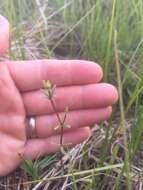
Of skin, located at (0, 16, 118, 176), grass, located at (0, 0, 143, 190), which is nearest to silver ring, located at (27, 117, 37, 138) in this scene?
skin, located at (0, 16, 118, 176)

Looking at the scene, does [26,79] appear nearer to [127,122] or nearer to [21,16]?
[127,122]

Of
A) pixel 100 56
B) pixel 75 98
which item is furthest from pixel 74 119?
pixel 100 56

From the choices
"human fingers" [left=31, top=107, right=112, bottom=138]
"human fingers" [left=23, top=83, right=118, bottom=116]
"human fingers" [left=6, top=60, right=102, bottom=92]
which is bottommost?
"human fingers" [left=31, top=107, right=112, bottom=138]

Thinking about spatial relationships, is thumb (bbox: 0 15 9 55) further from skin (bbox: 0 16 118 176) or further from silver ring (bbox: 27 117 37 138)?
silver ring (bbox: 27 117 37 138)

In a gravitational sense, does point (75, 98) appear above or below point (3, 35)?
below

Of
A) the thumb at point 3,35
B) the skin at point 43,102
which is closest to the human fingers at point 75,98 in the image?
the skin at point 43,102

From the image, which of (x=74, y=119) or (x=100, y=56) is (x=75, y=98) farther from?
(x=100, y=56)
